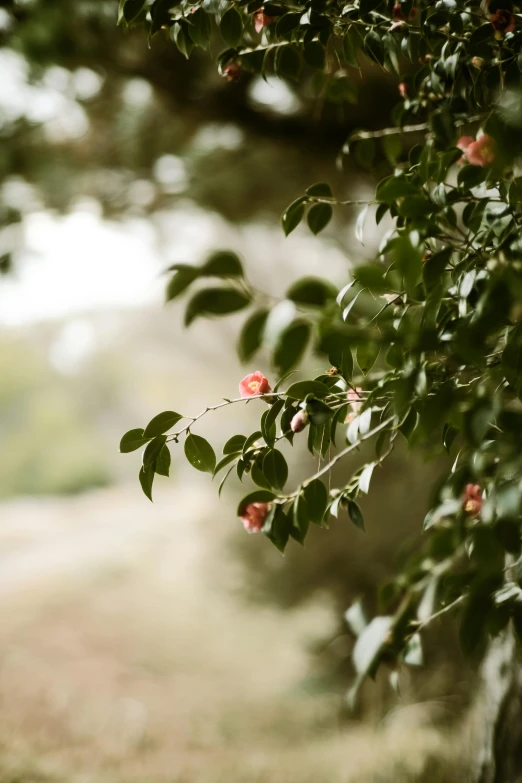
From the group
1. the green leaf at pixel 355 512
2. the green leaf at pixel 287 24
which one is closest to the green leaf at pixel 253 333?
the green leaf at pixel 355 512

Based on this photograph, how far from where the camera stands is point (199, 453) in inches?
19.5

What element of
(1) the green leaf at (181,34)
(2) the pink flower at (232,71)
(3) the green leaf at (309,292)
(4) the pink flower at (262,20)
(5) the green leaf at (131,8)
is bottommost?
(3) the green leaf at (309,292)

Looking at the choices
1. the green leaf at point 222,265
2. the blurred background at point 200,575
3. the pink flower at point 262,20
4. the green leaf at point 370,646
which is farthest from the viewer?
the blurred background at point 200,575

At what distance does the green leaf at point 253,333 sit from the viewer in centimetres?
28

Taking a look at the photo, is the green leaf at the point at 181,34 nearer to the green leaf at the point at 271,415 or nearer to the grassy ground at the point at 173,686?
the green leaf at the point at 271,415

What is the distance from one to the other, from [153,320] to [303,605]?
158 inches

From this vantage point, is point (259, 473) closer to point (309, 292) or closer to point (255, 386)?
point (255, 386)

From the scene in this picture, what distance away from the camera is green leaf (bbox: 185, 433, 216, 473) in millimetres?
492

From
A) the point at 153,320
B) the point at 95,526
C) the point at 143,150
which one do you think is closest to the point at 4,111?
the point at 143,150

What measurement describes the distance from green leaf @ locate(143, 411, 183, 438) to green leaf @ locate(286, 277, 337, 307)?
7.6 inches

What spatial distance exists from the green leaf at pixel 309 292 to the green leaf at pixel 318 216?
10.9 inches

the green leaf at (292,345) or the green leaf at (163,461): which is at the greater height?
the green leaf at (163,461)

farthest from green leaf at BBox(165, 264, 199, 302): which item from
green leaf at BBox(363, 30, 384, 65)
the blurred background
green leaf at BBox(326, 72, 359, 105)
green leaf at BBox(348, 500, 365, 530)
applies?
the blurred background

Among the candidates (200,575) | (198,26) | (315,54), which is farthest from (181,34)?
(200,575)
